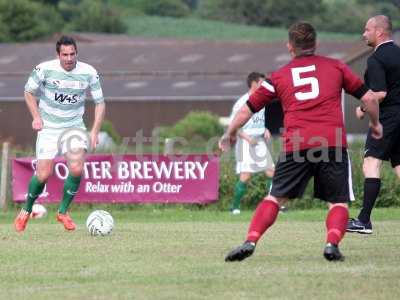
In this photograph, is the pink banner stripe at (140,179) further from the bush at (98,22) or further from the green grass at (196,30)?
the bush at (98,22)

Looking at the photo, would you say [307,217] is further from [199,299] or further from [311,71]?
[199,299]

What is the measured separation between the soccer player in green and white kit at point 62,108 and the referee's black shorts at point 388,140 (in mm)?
3086

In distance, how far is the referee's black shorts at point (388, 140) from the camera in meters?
12.5

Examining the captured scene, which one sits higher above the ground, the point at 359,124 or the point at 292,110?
the point at 292,110

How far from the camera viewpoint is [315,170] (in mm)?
10195

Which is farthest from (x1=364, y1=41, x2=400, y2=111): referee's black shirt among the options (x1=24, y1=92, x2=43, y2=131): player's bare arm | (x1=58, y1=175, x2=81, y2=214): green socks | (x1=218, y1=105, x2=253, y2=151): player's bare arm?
(x1=58, y1=175, x2=81, y2=214): green socks

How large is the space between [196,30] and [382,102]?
96.0 m

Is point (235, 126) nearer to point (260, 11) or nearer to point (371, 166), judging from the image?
point (371, 166)

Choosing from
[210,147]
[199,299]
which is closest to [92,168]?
[210,147]

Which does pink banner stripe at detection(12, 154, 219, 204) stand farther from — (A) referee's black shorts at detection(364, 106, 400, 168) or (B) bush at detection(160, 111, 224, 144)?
(B) bush at detection(160, 111, 224, 144)

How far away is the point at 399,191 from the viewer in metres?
20.4

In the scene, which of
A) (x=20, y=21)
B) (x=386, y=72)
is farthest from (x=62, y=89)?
(x=20, y=21)

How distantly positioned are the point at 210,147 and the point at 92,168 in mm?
6622

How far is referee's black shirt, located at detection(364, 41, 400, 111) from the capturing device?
39.6 feet
